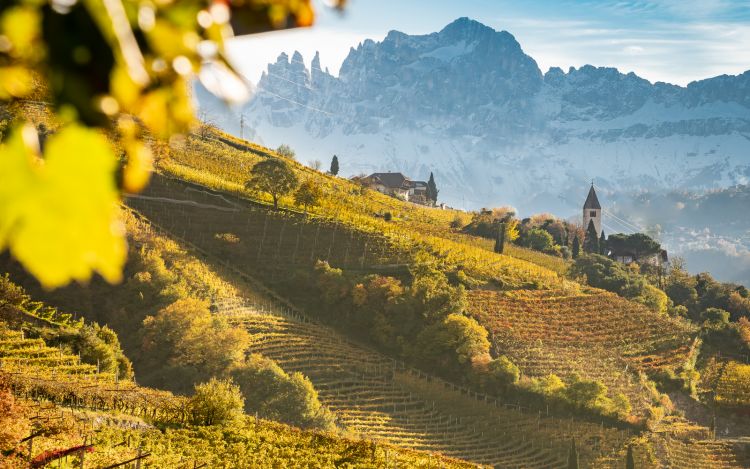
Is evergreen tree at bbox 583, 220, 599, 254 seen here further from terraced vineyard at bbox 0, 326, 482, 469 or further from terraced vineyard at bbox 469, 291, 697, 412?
terraced vineyard at bbox 0, 326, 482, 469

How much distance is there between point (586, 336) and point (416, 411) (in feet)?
43.4

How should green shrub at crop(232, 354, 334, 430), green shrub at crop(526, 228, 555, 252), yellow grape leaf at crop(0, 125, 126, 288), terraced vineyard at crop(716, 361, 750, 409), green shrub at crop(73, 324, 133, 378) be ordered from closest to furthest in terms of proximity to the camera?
yellow grape leaf at crop(0, 125, 126, 288) < green shrub at crop(73, 324, 133, 378) < green shrub at crop(232, 354, 334, 430) < terraced vineyard at crop(716, 361, 750, 409) < green shrub at crop(526, 228, 555, 252)

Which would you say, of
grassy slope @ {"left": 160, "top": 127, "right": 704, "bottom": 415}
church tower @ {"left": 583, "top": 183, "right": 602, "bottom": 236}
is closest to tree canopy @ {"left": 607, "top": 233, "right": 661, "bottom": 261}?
church tower @ {"left": 583, "top": 183, "right": 602, "bottom": 236}

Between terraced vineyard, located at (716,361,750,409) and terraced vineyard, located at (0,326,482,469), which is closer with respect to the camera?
terraced vineyard, located at (0,326,482,469)

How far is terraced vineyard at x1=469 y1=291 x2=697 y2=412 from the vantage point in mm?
37156

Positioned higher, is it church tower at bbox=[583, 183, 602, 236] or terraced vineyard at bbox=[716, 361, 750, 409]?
church tower at bbox=[583, 183, 602, 236]

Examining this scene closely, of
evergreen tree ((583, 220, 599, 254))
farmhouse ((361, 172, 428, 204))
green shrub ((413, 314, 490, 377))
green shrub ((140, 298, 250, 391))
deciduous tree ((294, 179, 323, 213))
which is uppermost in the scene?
farmhouse ((361, 172, 428, 204))

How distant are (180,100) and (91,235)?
0.70 feet

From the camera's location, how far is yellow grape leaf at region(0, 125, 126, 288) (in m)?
0.63

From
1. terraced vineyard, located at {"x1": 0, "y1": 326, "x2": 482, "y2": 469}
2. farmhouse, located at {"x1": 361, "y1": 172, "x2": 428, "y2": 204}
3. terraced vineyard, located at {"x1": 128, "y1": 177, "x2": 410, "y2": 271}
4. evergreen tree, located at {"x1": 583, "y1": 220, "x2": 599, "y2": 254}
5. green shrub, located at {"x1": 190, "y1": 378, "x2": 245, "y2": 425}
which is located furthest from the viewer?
farmhouse, located at {"x1": 361, "y1": 172, "x2": 428, "y2": 204}

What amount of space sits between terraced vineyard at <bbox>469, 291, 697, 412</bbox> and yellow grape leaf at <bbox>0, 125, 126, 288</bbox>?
3607 cm

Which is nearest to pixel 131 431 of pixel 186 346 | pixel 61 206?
pixel 186 346

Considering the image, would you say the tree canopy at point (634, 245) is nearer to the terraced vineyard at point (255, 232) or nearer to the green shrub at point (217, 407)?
the terraced vineyard at point (255, 232)

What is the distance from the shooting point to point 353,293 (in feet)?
128
